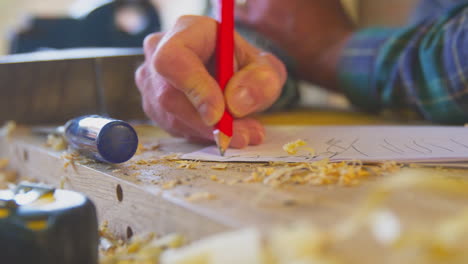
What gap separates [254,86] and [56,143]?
0.95 feet

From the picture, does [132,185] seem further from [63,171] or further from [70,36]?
[70,36]

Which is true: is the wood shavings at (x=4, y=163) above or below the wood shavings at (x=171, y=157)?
below

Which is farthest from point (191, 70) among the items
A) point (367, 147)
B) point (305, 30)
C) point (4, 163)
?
point (305, 30)

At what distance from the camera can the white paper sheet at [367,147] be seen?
0.47 meters

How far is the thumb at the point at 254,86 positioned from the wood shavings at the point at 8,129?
47 cm

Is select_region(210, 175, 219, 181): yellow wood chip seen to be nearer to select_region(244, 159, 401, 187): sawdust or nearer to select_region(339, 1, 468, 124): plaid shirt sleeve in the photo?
select_region(244, 159, 401, 187): sawdust

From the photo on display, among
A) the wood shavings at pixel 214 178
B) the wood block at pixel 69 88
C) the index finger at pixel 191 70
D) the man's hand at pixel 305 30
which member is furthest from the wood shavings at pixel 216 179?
the man's hand at pixel 305 30

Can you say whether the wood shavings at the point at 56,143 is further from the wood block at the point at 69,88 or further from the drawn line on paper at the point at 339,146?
the drawn line on paper at the point at 339,146

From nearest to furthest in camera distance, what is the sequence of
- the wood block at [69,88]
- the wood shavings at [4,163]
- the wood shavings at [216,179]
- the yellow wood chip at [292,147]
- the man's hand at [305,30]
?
the wood shavings at [216,179], the yellow wood chip at [292,147], the wood shavings at [4,163], the wood block at [69,88], the man's hand at [305,30]

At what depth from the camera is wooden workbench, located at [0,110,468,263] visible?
0.31 meters

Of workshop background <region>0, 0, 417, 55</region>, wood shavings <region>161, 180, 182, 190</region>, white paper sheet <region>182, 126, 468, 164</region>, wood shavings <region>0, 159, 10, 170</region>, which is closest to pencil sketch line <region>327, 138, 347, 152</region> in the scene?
white paper sheet <region>182, 126, 468, 164</region>

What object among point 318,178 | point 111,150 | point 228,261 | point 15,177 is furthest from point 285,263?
point 15,177

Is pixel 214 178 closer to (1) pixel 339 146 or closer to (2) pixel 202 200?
(2) pixel 202 200

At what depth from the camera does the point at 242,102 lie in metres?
0.55
